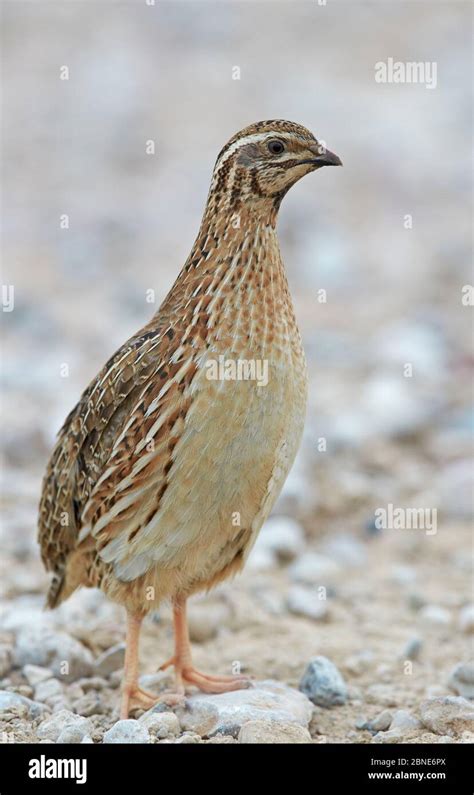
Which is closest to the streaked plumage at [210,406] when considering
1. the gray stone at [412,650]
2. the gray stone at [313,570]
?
the gray stone at [412,650]

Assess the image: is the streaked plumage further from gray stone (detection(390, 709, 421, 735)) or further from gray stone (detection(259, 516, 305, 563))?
gray stone (detection(259, 516, 305, 563))

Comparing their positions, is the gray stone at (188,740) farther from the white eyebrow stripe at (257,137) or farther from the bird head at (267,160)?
the white eyebrow stripe at (257,137)

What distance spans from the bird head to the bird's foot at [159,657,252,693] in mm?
2498

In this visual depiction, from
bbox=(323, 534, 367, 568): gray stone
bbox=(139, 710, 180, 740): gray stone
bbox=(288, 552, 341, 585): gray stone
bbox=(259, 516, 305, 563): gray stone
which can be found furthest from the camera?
bbox=(323, 534, 367, 568): gray stone

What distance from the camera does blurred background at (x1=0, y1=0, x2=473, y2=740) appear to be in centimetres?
849

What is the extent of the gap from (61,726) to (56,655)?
1049 millimetres

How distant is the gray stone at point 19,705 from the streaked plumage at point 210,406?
0.68 meters

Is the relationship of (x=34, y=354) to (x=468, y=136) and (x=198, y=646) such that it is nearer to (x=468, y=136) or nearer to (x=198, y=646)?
(x=198, y=646)

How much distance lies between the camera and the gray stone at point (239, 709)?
5809mm

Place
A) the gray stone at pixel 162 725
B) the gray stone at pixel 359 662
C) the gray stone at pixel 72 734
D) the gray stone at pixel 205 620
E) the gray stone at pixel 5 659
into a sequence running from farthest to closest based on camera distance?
the gray stone at pixel 205 620
the gray stone at pixel 359 662
the gray stone at pixel 5 659
the gray stone at pixel 162 725
the gray stone at pixel 72 734

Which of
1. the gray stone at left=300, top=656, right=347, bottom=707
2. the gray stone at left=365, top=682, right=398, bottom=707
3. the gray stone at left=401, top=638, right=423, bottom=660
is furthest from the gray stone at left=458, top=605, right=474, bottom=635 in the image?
the gray stone at left=300, top=656, right=347, bottom=707

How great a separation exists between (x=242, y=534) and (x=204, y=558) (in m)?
0.22

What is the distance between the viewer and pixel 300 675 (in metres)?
6.98

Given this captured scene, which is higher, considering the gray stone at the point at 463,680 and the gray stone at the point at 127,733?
the gray stone at the point at 463,680
